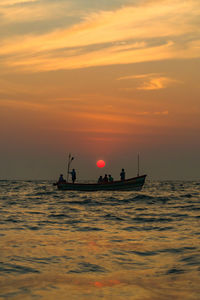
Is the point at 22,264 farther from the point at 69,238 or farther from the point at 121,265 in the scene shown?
the point at 69,238

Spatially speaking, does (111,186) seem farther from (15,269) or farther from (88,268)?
(15,269)

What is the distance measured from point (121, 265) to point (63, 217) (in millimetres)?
11142

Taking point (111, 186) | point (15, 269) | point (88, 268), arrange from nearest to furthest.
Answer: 1. point (15, 269)
2. point (88, 268)
3. point (111, 186)

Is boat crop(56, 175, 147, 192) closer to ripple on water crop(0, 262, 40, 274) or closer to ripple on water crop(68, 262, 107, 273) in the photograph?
ripple on water crop(68, 262, 107, 273)

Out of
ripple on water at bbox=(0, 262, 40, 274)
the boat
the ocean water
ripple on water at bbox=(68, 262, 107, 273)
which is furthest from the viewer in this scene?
the boat

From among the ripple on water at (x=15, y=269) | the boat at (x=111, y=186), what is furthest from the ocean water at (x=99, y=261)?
the boat at (x=111, y=186)

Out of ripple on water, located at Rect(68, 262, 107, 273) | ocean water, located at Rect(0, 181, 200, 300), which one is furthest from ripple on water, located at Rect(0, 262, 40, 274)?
ripple on water, located at Rect(68, 262, 107, 273)

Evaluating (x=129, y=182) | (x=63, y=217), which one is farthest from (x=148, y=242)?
(x=129, y=182)

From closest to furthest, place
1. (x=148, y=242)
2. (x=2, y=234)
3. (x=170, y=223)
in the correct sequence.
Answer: (x=148, y=242)
(x=2, y=234)
(x=170, y=223)

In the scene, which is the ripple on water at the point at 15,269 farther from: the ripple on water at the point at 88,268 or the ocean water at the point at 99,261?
the ripple on water at the point at 88,268

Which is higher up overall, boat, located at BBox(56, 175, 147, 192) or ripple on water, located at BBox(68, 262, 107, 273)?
boat, located at BBox(56, 175, 147, 192)

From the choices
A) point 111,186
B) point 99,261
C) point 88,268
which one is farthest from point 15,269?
point 111,186

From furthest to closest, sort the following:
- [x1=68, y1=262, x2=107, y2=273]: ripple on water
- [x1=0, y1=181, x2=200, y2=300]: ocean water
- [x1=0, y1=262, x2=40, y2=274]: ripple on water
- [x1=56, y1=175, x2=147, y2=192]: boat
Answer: [x1=56, y1=175, x2=147, y2=192]: boat < [x1=68, y1=262, x2=107, y2=273]: ripple on water < [x1=0, y1=262, x2=40, y2=274]: ripple on water < [x1=0, y1=181, x2=200, y2=300]: ocean water

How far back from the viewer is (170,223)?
17891 millimetres
